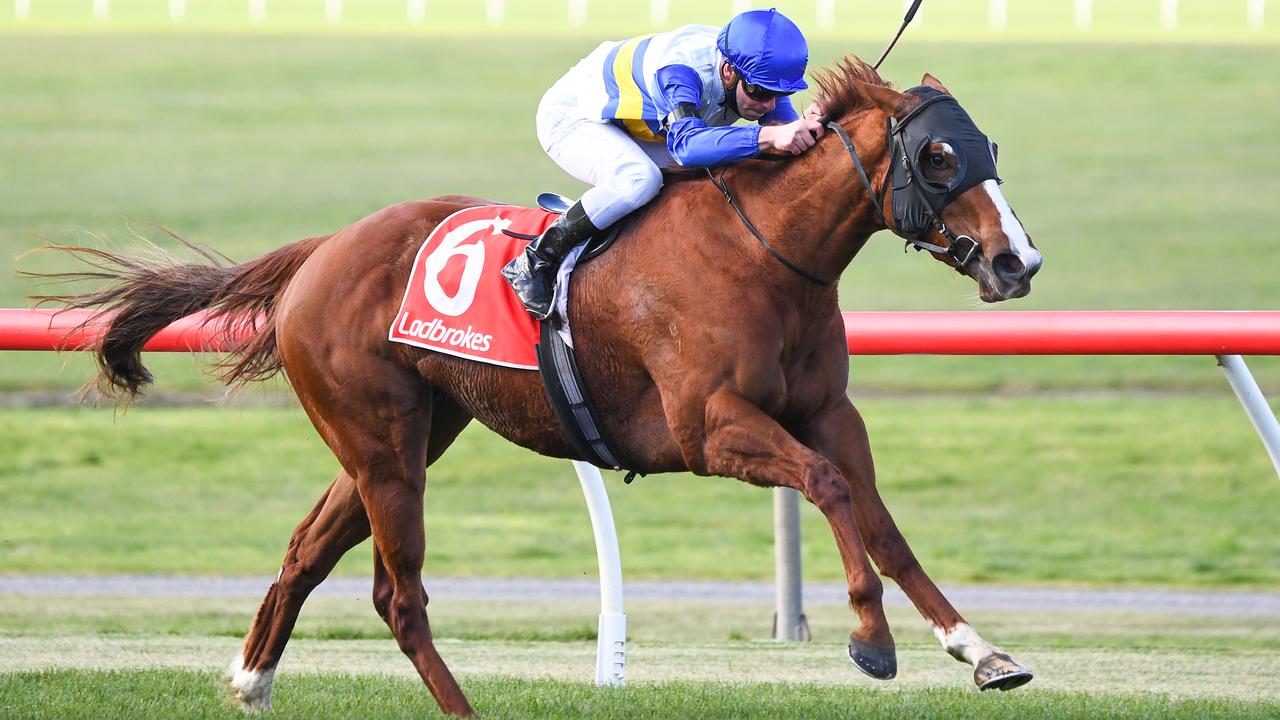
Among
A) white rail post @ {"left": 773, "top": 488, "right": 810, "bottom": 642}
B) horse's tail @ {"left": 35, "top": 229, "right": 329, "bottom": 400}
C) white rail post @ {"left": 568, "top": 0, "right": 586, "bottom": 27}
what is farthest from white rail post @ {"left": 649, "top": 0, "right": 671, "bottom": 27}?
horse's tail @ {"left": 35, "top": 229, "right": 329, "bottom": 400}

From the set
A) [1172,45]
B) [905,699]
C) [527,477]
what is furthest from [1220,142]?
[905,699]

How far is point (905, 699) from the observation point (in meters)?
4.70

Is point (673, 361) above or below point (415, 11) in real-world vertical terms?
above

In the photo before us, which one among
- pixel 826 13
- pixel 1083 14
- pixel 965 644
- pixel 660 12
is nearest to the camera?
pixel 965 644

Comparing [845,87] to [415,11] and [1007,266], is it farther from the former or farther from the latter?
[415,11]

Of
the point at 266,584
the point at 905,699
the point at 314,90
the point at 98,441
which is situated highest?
the point at 905,699

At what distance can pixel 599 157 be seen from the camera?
4590 mm

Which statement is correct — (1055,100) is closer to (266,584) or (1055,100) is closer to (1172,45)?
(1172,45)

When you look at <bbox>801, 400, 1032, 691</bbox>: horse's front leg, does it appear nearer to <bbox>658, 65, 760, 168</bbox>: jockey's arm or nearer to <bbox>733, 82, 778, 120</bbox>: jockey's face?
<bbox>658, 65, 760, 168</bbox>: jockey's arm

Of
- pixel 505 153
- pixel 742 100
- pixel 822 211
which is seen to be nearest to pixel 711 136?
pixel 742 100

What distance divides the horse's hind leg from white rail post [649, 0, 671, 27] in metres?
27.0

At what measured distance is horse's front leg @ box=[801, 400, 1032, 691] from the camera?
12.3 ft

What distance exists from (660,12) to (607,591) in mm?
28873

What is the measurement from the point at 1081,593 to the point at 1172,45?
23491 mm
